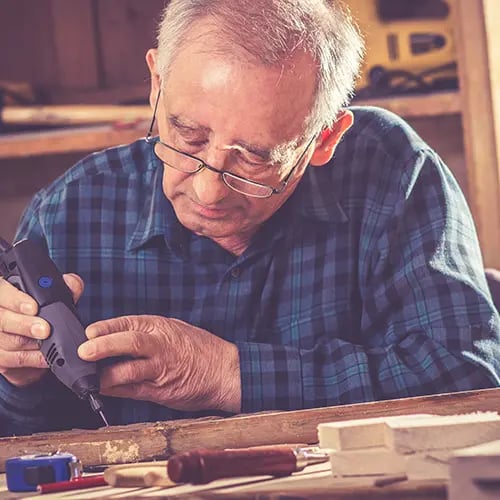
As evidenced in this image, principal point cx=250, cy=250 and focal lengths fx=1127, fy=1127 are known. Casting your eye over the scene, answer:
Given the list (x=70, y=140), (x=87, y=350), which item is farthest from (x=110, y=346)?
(x=70, y=140)

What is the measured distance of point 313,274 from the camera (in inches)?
73.9

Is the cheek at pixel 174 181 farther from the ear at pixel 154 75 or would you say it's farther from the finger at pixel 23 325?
the finger at pixel 23 325

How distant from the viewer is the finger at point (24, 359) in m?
1.56

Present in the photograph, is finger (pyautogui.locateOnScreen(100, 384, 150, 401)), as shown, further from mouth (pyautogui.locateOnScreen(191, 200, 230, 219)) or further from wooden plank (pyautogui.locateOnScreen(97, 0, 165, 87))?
wooden plank (pyautogui.locateOnScreen(97, 0, 165, 87))

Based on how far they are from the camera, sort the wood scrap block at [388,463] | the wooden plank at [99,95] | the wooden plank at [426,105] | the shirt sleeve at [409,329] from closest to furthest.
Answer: the wood scrap block at [388,463] → the shirt sleeve at [409,329] → the wooden plank at [426,105] → the wooden plank at [99,95]

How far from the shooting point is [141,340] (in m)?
1.51

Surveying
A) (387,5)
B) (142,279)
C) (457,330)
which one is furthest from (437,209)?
(387,5)

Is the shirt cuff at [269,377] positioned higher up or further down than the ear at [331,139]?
further down

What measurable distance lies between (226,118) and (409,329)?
454 mm

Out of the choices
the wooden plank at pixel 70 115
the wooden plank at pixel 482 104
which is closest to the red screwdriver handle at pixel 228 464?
the wooden plank at pixel 482 104

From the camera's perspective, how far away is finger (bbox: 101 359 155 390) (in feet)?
4.97

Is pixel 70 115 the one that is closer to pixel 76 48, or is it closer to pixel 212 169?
pixel 76 48

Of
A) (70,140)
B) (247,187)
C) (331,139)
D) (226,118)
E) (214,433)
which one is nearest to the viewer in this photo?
(214,433)

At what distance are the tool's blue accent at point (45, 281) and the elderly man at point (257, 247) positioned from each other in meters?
0.04
